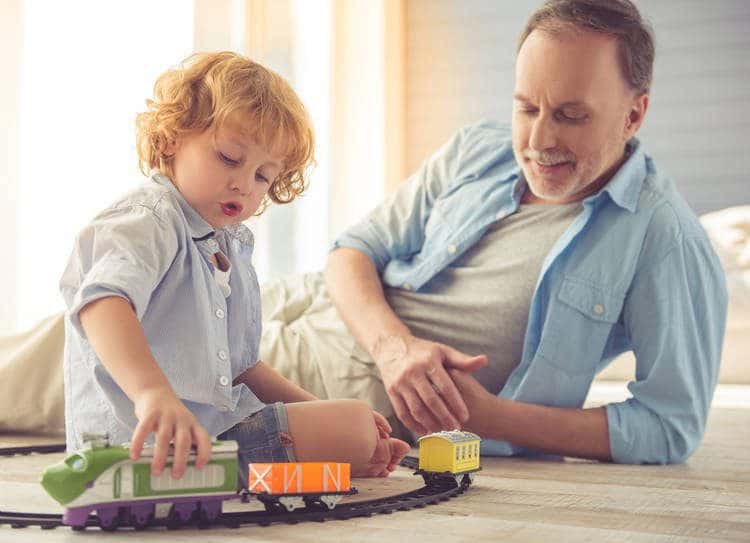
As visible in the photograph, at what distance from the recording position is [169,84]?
4.06 feet

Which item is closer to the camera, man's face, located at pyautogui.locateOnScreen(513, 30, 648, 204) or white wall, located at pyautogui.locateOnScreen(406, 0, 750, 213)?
man's face, located at pyautogui.locateOnScreen(513, 30, 648, 204)

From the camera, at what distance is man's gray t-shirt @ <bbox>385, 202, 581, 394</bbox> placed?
1.69 metres

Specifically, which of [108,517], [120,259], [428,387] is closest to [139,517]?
[108,517]

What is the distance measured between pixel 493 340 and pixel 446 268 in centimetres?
17

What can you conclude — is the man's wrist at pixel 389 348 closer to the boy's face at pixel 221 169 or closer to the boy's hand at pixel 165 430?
the boy's face at pixel 221 169

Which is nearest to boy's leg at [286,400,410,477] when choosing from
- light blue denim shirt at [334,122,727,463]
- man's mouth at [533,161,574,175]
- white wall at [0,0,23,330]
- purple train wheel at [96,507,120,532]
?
purple train wheel at [96,507,120,532]

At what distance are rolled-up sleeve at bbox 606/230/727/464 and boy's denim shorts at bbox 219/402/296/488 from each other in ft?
1.99

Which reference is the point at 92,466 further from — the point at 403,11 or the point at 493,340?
the point at 403,11

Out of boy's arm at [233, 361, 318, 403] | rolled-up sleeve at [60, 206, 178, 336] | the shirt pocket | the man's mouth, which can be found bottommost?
boy's arm at [233, 361, 318, 403]

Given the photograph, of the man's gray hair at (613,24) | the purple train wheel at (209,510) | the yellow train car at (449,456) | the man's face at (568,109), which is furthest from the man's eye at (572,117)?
the purple train wheel at (209,510)

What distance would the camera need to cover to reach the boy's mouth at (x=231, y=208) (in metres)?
1.18

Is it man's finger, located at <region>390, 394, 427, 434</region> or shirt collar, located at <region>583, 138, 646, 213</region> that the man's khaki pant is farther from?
shirt collar, located at <region>583, 138, 646, 213</region>

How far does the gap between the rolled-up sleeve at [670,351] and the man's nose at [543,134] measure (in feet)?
0.82

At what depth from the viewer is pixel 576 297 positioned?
1609mm
